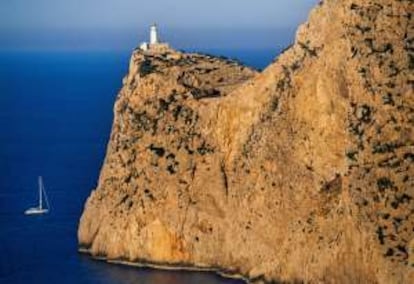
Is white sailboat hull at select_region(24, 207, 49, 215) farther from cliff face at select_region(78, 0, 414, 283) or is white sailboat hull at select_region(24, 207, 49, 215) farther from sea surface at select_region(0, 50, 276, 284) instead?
cliff face at select_region(78, 0, 414, 283)

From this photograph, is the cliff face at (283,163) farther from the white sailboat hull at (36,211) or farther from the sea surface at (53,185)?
the white sailboat hull at (36,211)

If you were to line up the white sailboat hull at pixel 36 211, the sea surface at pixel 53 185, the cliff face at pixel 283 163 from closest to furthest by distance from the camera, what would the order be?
the cliff face at pixel 283 163, the sea surface at pixel 53 185, the white sailboat hull at pixel 36 211

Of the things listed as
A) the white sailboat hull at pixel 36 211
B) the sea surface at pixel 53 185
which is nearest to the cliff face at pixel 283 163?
the sea surface at pixel 53 185

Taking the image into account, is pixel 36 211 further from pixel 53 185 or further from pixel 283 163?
pixel 283 163

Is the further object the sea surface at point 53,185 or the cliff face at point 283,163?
the sea surface at point 53,185

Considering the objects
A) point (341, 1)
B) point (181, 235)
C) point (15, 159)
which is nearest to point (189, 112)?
point (181, 235)

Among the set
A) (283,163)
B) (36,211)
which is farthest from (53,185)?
(283,163)

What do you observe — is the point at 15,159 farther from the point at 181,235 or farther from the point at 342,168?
the point at 342,168
